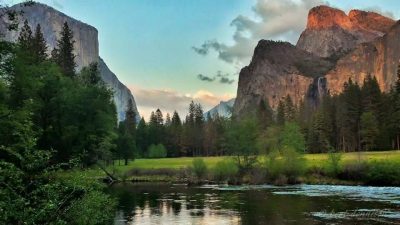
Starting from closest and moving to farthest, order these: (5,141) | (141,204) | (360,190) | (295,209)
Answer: (5,141), (295,209), (141,204), (360,190)

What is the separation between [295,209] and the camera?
35750 millimetres

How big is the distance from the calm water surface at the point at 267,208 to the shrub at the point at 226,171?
18650mm

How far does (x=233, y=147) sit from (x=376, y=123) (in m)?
34.4

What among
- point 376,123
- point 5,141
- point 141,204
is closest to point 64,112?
point 141,204

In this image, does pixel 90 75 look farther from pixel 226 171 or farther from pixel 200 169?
pixel 226 171

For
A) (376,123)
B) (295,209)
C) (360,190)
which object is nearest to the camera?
(295,209)

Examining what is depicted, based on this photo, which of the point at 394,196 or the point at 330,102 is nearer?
the point at 394,196

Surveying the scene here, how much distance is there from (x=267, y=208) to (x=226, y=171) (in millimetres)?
32613

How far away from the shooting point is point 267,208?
36750mm

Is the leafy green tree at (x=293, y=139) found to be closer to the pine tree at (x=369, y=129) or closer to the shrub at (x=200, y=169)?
the shrub at (x=200, y=169)

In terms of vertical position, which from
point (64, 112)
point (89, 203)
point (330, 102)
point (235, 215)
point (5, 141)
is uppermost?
point (330, 102)

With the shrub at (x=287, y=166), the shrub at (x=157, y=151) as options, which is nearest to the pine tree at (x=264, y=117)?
the shrub at (x=157, y=151)

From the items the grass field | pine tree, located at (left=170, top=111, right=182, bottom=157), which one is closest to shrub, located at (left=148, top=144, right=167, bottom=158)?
pine tree, located at (left=170, top=111, right=182, bottom=157)

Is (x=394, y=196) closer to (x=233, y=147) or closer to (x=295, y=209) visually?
(x=295, y=209)
